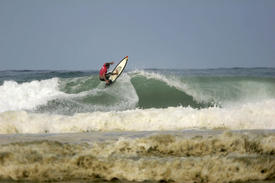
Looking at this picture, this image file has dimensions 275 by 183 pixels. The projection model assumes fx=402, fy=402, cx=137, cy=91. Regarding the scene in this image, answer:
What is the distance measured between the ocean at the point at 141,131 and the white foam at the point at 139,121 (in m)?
0.02

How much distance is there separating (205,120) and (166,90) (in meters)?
6.05

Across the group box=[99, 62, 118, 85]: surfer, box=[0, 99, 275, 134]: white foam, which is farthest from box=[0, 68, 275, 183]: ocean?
box=[99, 62, 118, 85]: surfer

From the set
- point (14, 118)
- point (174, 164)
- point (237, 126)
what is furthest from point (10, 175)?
point (237, 126)

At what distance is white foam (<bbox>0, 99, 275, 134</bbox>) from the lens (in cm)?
808

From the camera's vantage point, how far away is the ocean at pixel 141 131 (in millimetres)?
3455

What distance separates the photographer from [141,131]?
6.60 m

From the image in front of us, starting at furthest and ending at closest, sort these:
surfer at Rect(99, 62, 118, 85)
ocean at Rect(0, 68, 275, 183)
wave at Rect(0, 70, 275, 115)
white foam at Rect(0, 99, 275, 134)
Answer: surfer at Rect(99, 62, 118, 85)
wave at Rect(0, 70, 275, 115)
white foam at Rect(0, 99, 275, 134)
ocean at Rect(0, 68, 275, 183)

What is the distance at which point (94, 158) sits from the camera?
363cm

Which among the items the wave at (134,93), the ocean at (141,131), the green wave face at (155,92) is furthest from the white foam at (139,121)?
the green wave face at (155,92)

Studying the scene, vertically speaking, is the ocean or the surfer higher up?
the surfer

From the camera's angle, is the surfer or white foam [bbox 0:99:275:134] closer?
white foam [bbox 0:99:275:134]

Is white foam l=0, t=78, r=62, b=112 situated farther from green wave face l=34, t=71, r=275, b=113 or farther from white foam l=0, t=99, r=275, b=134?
white foam l=0, t=99, r=275, b=134

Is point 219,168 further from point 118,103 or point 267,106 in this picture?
point 118,103

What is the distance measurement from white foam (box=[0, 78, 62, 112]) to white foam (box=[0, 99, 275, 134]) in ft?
14.7
